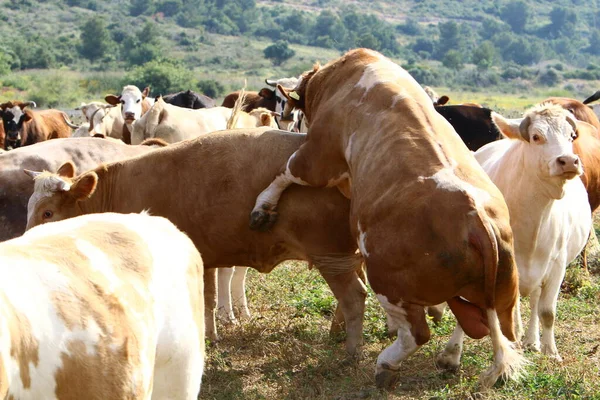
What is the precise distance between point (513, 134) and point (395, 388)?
2231 millimetres

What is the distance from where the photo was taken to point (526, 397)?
6.30 meters

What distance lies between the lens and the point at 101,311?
3664 mm

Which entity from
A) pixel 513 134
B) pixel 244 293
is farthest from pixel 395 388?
pixel 244 293

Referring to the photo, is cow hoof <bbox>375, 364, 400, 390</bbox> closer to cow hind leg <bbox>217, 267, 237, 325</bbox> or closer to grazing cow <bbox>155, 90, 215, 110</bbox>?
cow hind leg <bbox>217, 267, 237, 325</bbox>

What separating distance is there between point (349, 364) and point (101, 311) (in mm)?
3913

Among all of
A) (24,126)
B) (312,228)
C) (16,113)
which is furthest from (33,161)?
(24,126)

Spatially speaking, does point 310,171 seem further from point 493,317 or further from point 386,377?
point 493,317

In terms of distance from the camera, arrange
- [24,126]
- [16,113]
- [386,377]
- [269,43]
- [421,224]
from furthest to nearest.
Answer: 1. [269,43]
2. [24,126]
3. [16,113]
4. [386,377]
5. [421,224]

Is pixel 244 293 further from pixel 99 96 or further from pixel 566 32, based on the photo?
pixel 566 32

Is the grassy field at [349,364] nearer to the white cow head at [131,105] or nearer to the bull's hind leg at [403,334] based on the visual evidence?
the bull's hind leg at [403,334]

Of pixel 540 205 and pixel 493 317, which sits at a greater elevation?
pixel 540 205

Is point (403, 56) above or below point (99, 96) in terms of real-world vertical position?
below

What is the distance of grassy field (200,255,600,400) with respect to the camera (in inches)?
258

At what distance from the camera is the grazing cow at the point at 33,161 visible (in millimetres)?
9273
